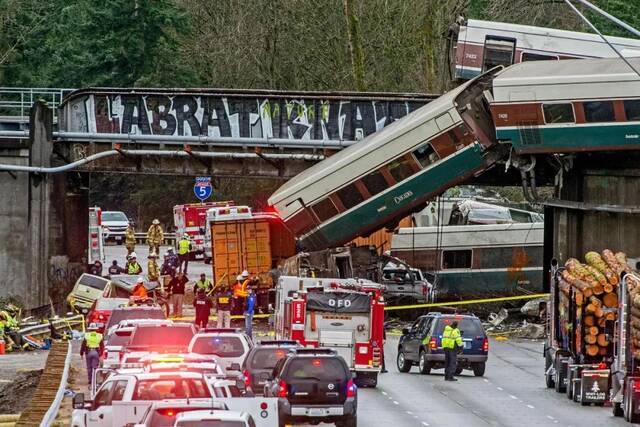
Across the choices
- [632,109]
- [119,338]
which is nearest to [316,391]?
[119,338]

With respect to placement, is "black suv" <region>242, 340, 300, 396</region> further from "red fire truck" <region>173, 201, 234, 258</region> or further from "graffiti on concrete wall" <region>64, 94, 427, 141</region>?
"red fire truck" <region>173, 201, 234, 258</region>

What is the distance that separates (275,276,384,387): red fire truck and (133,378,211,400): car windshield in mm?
12365

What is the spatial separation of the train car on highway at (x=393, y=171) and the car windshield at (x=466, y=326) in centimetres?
799

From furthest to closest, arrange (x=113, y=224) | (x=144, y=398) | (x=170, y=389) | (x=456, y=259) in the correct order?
(x=113, y=224), (x=456, y=259), (x=170, y=389), (x=144, y=398)

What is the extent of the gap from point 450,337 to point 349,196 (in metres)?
10.5

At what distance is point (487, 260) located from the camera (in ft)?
176

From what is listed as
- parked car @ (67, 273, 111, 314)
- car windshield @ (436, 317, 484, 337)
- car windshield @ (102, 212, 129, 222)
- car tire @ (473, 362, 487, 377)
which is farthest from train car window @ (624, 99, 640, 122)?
car windshield @ (102, 212, 129, 222)

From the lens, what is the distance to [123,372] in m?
20.2

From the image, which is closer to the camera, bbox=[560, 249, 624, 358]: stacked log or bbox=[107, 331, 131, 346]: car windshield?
bbox=[560, 249, 624, 358]: stacked log

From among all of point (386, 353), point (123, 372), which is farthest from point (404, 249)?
point (123, 372)

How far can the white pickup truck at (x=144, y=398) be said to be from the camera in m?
19.3

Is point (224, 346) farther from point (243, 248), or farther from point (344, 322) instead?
point (243, 248)

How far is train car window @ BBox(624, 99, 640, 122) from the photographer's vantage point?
39681mm

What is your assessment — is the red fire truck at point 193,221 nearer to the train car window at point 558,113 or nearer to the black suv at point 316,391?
the train car window at point 558,113
